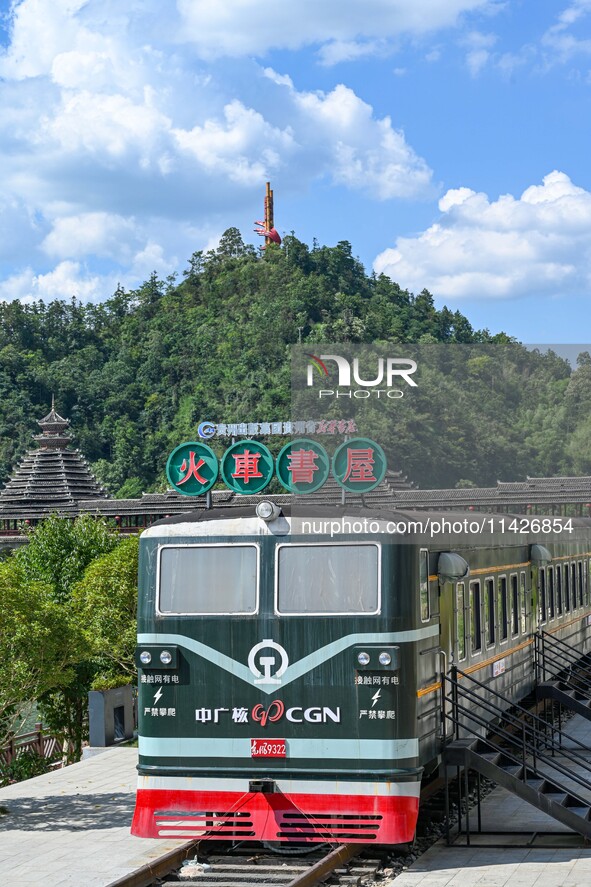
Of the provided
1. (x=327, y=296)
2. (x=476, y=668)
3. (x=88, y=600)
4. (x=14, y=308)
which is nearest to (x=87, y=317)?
(x=14, y=308)

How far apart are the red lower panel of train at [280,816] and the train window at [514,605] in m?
5.00

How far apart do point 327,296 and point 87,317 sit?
86.3ft

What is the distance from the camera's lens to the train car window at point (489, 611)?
12539 mm

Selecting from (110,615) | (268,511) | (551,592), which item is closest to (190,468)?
(268,511)

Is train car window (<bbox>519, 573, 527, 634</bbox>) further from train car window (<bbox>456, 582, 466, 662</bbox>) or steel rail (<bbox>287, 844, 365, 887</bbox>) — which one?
steel rail (<bbox>287, 844, 365, 887</bbox>)

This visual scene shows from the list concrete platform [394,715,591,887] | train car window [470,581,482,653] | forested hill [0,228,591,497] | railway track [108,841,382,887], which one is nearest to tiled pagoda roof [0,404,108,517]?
forested hill [0,228,591,497]

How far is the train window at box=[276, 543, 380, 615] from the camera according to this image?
31.0 ft

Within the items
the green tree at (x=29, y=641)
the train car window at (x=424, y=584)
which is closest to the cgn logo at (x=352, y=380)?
the green tree at (x=29, y=641)

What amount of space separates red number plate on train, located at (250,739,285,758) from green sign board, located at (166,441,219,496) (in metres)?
3.62

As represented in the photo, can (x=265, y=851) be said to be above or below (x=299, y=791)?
below

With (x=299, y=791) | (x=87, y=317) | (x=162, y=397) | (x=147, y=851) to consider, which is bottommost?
(x=147, y=851)

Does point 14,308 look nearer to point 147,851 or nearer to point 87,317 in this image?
point 87,317

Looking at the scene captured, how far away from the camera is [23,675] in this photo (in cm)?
1353

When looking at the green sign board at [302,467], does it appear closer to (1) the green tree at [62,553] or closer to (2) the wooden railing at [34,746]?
(2) the wooden railing at [34,746]
